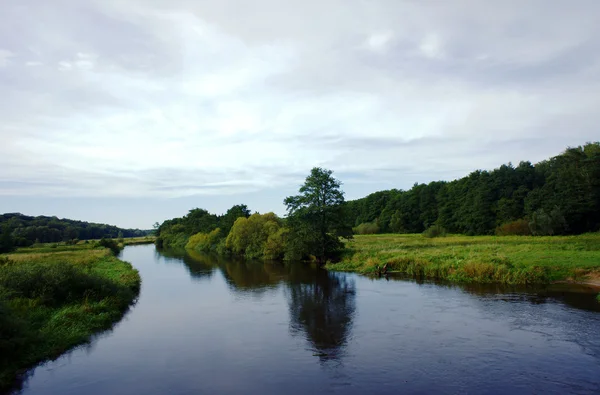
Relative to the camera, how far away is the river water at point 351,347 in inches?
591

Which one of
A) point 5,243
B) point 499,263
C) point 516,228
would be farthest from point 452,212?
point 5,243

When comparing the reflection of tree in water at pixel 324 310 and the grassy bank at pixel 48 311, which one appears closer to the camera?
the grassy bank at pixel 48 311

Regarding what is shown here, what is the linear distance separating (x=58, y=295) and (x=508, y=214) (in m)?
72.2

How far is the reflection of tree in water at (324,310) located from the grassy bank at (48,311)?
12167 mm

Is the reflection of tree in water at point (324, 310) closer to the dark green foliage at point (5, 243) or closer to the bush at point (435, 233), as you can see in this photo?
the bush at point (435, 233)

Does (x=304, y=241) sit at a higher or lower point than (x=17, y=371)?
higher

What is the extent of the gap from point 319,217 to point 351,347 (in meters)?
35.2

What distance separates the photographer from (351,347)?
1928cm

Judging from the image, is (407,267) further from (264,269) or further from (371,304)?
(264,269)

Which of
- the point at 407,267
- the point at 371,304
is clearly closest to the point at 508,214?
the point at 407,267

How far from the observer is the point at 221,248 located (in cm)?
8862

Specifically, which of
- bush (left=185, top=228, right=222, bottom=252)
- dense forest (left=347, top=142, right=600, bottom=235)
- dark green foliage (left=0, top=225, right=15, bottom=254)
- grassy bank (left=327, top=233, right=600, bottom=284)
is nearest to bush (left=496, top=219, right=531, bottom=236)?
dense forest (left=347, top=142, right=600, bottom=235)

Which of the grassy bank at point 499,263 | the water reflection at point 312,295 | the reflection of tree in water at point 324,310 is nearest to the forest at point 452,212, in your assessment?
the water reflection at point 312,295

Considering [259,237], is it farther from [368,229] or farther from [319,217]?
[368,229]
